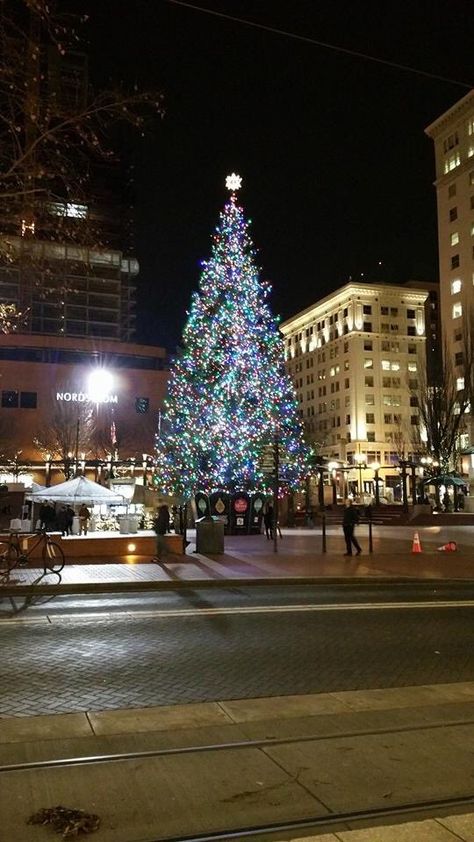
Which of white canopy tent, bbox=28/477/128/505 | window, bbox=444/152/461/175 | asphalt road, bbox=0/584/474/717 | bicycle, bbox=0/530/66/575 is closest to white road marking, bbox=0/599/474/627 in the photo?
asphalt road, bbox=0/584/474/717

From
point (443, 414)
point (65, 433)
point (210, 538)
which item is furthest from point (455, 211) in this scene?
point (210, 538)

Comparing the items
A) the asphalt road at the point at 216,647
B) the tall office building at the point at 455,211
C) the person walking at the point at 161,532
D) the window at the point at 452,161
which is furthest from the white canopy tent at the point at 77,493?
the window at the point at 452,161

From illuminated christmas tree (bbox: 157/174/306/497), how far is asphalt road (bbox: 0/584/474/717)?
17.7 m

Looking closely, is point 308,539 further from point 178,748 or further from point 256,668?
point 178,748

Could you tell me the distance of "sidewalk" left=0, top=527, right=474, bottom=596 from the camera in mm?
14797

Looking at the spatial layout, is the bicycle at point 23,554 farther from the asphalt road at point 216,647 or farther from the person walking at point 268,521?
the person walking at point 268,521

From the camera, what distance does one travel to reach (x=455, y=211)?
7856cm

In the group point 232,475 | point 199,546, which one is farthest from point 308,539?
point 199,546

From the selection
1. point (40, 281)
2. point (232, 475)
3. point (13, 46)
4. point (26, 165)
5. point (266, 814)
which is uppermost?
point (13, 46)

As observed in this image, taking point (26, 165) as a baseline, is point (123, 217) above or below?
above

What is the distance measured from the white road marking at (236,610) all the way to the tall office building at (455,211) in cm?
6336

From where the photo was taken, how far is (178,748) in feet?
17.5

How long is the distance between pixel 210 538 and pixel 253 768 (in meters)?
16.8

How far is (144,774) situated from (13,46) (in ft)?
29.9
